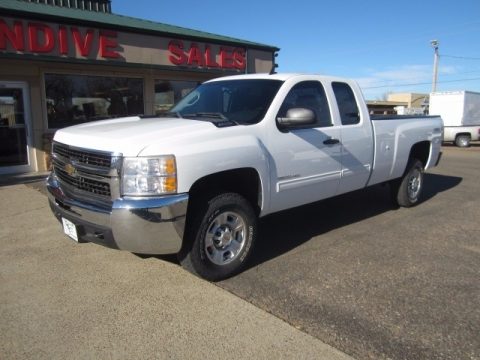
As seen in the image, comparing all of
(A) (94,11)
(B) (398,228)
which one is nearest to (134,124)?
(B) (398,228)

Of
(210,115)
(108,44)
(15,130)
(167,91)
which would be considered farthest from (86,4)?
(210,115)

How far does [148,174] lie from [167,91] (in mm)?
10217

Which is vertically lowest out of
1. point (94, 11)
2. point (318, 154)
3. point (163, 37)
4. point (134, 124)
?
point (318, 154)

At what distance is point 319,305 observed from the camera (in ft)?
11.7

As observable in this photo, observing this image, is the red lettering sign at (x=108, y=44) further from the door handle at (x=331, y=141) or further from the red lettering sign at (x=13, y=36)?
the door handle at (x=331, y=141)

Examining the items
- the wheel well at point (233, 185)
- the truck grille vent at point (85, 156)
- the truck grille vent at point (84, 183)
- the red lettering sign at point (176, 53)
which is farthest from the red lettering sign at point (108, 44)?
the wheel well at point (233, 185)

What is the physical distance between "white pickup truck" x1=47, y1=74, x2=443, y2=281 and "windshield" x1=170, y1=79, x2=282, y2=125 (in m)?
0.01

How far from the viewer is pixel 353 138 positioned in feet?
17.6

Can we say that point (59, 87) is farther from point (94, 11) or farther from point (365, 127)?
point (365, 127)

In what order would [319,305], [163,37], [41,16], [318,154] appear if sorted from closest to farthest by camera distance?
[319,305]
[318,154]
[41,16]
[163,37]

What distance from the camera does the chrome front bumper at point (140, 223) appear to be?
11.2 ft

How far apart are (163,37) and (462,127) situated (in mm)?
16548

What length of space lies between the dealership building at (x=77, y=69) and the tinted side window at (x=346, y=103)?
736 cm

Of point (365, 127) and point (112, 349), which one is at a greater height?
point (365, 127)
